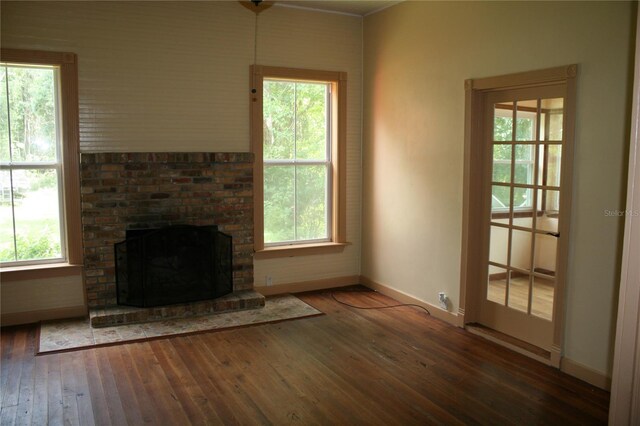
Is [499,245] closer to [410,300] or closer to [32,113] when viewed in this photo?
[410,300]

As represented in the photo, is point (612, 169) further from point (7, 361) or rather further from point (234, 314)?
point (7, 361)

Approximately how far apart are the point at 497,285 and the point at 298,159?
241cm

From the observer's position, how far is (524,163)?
13.7 ft

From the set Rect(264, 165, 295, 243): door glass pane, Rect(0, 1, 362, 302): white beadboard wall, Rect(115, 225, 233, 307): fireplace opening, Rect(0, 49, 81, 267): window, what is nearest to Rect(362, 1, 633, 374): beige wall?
Rect(0, 1, 362, 302): white beadboard wall

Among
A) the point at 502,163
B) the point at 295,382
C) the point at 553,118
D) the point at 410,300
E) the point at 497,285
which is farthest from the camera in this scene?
the point at 410,300

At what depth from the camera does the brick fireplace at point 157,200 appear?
15.7ft

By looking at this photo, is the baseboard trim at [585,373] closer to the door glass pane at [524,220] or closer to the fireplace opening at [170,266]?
the door glass pane at [524,220]

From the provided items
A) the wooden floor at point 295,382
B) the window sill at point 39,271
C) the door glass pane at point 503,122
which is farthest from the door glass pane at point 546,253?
the window sill at point 39,271

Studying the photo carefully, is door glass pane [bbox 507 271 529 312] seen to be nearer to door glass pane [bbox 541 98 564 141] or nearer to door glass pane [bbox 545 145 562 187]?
door glass pane [bbox 545 145 562 187]

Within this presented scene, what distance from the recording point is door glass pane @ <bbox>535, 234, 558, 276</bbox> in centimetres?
396

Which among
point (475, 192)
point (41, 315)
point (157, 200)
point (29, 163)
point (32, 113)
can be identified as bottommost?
point (41, 315)

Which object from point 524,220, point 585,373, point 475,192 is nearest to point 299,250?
point 475,192

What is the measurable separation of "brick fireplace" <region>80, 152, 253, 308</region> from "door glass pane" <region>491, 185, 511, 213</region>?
2.33m

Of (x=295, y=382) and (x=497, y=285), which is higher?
(x=497, y=285)
